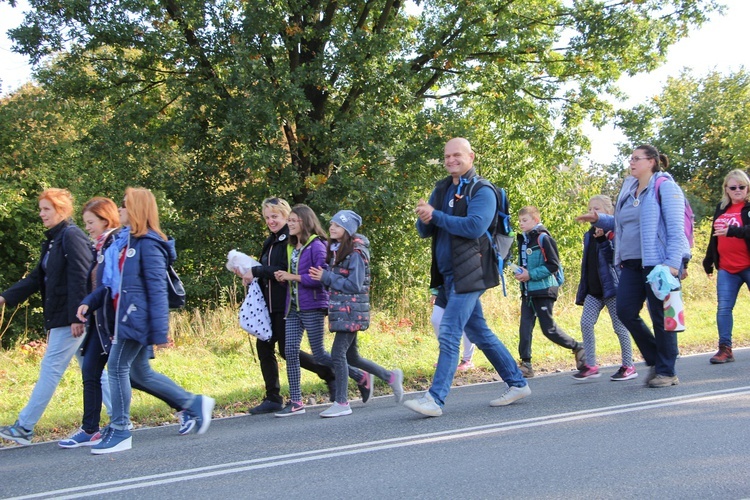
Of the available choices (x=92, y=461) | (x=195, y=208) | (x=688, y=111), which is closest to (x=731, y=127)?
(x=688, y=111)

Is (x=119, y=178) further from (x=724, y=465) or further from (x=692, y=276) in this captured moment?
(x=724, y=465)

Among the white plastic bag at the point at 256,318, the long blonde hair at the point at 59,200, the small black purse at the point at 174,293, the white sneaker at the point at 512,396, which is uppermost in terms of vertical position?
the long blonde hair at the point at 59,200

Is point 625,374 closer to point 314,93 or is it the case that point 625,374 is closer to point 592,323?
point 592,323

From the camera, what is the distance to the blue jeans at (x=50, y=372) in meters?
6.36

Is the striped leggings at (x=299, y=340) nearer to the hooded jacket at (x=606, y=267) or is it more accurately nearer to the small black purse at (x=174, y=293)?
the small black purse at (x=174, y=293)

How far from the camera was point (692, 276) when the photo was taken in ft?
59.5

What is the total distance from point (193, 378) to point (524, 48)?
1084 centimetres

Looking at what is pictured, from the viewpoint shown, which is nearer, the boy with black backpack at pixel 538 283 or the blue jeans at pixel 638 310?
the blue jeans at pixel 638 310

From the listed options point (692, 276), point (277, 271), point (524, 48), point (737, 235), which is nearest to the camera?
point (277, 271)

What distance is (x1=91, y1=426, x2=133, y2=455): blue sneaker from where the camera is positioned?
583cm

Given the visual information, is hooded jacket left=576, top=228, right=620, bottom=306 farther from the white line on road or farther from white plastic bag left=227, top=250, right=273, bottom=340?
white plastic bag left=227, top=250, right=273, bottom=340

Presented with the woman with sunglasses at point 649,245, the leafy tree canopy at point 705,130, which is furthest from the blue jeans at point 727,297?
the leafy tree canopy at point 705,130

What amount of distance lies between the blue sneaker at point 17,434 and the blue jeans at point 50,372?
4 cm

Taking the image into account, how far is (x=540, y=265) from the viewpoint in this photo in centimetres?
869
